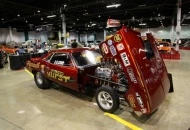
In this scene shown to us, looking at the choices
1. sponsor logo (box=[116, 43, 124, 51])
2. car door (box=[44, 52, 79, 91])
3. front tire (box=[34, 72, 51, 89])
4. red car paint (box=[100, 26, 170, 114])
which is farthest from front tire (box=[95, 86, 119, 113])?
front tire (box=[34, 72, 51, 89])

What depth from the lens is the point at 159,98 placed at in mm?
3480

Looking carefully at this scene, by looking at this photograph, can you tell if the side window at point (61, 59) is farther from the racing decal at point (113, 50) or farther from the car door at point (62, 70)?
the racing decal at point (113, 50)

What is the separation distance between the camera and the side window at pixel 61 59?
476 cm

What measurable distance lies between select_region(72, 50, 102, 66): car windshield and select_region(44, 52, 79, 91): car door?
0.72 feet

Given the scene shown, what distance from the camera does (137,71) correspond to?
126 inches

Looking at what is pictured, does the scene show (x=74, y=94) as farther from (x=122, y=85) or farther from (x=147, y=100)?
(x=147, y=100)

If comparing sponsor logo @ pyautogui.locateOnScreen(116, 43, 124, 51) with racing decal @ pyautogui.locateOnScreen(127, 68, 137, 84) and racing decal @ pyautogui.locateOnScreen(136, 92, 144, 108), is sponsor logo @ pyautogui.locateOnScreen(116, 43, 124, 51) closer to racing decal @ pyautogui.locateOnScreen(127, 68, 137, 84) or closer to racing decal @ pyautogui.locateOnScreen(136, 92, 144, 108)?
racing decal @ pyautogui.locateOnScreen(127, 68, 137, 84)

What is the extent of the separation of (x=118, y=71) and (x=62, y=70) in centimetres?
164

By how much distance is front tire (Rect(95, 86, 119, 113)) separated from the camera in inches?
147

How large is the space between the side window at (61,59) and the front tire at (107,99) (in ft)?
4.26

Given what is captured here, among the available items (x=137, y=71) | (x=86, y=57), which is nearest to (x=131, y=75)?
(x=137, y=71)

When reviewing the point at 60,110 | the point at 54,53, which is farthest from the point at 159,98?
the point at 54,53

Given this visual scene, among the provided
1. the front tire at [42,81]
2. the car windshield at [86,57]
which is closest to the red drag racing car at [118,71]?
the car windshield at [86,57]

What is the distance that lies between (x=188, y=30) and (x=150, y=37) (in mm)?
39278
